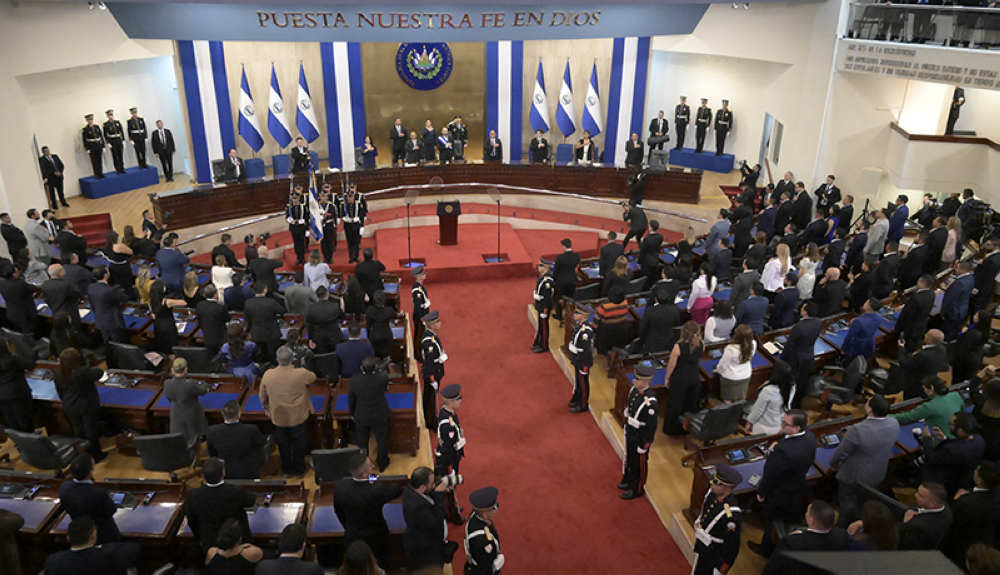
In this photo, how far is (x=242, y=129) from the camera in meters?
15.1

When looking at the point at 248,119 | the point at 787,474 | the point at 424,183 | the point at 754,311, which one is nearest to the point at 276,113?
the point at 248,119

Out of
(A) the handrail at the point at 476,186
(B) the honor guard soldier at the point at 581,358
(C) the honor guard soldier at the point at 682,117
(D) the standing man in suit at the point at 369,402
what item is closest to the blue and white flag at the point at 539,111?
(A) the handrail at the point at 476,186

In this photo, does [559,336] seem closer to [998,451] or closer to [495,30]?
[998,451]

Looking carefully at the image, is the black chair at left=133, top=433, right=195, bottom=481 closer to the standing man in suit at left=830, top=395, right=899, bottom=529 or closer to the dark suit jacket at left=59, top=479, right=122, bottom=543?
the dark suit jacket at left=59, top=479, right=122, bottom=543

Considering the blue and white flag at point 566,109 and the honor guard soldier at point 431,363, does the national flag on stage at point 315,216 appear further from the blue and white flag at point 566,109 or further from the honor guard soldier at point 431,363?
the blue and white flag at point 566,109

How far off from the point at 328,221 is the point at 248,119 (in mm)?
4526

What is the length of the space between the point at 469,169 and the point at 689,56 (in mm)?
7316

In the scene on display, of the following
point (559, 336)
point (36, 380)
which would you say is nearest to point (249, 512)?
point (36, 380)

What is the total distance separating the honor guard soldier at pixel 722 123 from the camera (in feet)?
58.1

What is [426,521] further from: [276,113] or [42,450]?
[276,113]

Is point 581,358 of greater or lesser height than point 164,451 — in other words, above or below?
above

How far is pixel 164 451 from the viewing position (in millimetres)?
6121

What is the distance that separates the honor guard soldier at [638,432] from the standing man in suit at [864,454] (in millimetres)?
1478

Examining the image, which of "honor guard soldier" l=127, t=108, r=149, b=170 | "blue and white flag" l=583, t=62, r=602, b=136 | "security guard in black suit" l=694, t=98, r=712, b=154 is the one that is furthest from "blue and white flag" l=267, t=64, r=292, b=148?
"security guard in black suit" l=694, t=98, r=712, b=154
